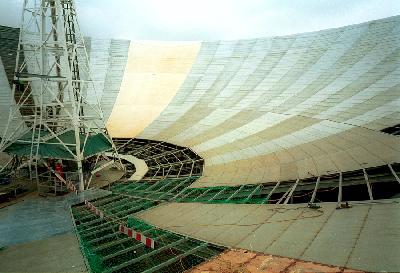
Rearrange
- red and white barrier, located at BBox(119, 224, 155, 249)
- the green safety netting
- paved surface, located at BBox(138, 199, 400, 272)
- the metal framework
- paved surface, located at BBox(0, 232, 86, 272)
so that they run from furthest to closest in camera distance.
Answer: the metal framework < the green safety netting < red and white barrier, located at BBox(119, 224, 155, 249) < paved surface, located at BBox(0, 232, 86, 272) < paved surface, located at BBox(138, 199, 400, 272)

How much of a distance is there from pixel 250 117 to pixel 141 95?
11.0 m

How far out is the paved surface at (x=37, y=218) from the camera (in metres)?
12.5

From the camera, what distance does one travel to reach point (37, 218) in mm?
14414

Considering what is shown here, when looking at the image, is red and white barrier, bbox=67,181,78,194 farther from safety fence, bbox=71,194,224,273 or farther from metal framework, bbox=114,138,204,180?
metal framework, bbox=114,138,204,180

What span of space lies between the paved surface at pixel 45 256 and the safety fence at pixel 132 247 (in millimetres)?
333

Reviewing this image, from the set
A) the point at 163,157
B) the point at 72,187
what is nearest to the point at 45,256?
the point at 72,187

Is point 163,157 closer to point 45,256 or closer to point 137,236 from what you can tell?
point 137,236

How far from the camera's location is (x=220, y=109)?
27141 mm

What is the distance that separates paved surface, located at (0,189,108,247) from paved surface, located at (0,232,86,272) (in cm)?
71

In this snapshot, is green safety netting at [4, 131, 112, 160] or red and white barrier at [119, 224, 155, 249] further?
green safety netting at [4, 131, 112, 160]

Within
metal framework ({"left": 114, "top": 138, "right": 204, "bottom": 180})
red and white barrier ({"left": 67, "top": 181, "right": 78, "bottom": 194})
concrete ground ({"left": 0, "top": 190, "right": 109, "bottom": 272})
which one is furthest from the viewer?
metal framework ({"left": 114, "top": 138, "right": 204, "bottom": 180})

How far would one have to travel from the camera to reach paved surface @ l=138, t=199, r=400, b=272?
296 inches

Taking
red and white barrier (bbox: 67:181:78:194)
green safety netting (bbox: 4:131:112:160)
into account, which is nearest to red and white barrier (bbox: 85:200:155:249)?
red and white barrier (bbox: 67:181:78:194)

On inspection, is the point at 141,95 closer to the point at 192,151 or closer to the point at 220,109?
the point at 220,109
